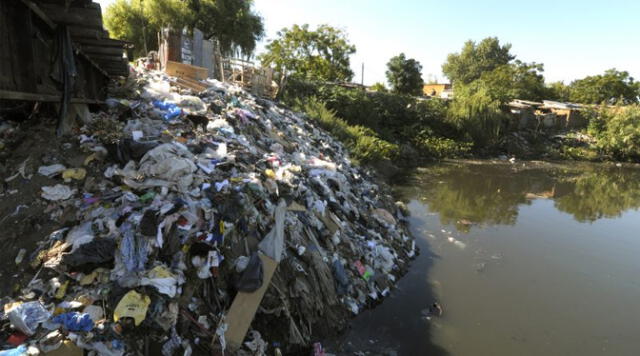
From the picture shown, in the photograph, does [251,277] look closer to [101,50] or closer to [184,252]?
[184,252]

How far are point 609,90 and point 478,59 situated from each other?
17.4 metres

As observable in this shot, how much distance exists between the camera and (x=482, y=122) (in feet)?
60.2

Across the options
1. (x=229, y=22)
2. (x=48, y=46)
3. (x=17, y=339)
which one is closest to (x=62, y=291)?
(x=17, y=339)

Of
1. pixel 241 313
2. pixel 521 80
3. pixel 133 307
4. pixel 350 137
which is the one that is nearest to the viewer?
pixel 133 307

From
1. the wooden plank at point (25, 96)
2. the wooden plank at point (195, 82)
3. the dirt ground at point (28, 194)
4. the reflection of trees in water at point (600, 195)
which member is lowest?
the reflection of trees in water at point (600, 195)

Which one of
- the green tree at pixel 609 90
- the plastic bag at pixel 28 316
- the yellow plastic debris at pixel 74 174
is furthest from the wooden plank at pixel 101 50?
the green tree at pixel 609 90

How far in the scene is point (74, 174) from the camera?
3.45 metres

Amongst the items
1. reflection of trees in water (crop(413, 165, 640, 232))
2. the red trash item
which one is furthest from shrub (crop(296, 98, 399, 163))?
the red trash item

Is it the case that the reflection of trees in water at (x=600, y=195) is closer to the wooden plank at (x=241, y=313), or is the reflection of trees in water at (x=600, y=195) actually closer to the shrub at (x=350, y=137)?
the shrub at (x=350, y=137)

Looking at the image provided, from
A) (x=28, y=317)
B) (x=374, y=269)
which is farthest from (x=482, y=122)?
(x=28, y=317)

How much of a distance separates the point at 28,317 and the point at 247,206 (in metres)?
1.86

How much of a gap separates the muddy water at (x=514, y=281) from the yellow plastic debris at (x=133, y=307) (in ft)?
6.87

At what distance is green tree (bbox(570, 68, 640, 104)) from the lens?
28781mm

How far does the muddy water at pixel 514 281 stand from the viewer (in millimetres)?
4078
